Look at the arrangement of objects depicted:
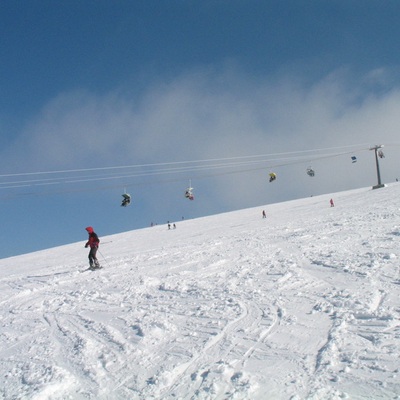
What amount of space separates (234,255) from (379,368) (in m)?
9.56

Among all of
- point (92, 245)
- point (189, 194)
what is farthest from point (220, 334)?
point (189, 194)

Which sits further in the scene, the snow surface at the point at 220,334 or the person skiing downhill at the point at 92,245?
the person skiing downhill at the point at 92,245

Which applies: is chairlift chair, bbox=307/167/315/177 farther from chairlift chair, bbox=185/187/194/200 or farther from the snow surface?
the snow surface

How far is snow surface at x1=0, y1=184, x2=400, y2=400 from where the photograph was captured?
452 centimetres

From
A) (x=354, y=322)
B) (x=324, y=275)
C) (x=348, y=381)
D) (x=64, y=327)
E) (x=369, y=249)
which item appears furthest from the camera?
(x=369, y=249)

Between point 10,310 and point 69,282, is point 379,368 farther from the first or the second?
point 69,282

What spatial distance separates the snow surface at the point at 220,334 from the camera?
452cm

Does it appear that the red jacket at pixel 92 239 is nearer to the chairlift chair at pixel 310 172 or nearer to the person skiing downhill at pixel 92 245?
the person skiing downhill at pixel 92 245

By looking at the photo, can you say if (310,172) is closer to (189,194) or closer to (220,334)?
(189,194)

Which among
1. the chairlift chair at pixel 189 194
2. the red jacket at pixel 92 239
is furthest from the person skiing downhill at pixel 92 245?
the chairlift chair at pixel 189 194

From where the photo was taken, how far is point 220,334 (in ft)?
19.6

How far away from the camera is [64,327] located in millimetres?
7371

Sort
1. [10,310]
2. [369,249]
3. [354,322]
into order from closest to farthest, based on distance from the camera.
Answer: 1. [354,322]
2. [10,310]
3. [369,249]

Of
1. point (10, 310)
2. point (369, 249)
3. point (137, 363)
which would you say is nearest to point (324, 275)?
point (369, 249)
